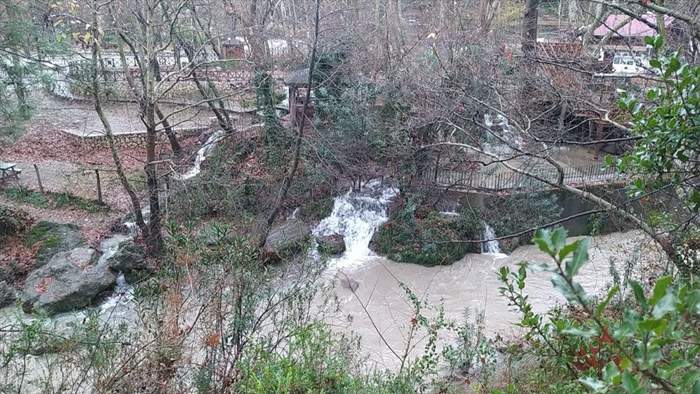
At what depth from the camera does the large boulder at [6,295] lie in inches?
348

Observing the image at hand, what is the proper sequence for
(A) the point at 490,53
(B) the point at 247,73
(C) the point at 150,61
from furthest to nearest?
(B) the point at 247,73, (A) the point at 490,53, (C) the point at 150,61

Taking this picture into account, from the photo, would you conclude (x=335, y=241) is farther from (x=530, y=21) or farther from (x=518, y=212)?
(x=530, y=21)

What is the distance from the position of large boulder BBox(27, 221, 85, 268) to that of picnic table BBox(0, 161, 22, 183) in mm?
2594

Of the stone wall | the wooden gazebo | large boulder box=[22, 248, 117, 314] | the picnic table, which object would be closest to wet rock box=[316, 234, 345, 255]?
the wooden gazebo

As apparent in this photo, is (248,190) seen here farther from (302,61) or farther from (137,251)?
(302,61)

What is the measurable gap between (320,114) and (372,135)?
1902 millimetres

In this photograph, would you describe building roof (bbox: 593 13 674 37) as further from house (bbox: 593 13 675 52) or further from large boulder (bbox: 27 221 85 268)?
large boulder (bbox: 27 221 85 268)

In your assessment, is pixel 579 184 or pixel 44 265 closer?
pixel 44 265

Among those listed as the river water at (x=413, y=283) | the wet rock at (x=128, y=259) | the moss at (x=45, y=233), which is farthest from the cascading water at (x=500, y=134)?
the moss at (x=45, y=233)

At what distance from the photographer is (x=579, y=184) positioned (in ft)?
39.0

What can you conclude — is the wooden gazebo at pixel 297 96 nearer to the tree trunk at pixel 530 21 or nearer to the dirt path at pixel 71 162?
the dirt path at pixel 71 162

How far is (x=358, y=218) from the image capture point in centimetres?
1263

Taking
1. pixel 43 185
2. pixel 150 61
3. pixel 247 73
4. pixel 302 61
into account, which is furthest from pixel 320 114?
pixel 43 185

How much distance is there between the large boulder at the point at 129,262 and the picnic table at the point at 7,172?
5.11 metres
